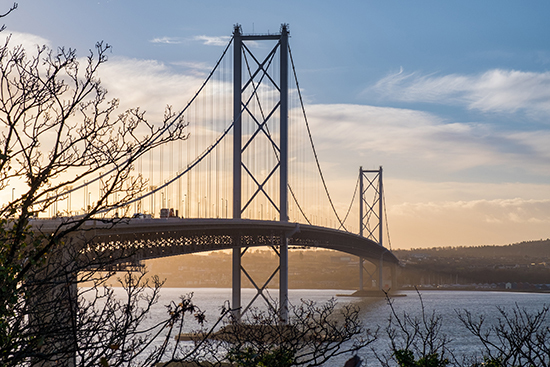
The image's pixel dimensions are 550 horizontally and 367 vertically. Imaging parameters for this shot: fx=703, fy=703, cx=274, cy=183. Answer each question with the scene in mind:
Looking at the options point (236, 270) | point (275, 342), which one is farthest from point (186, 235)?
point (275, 342)

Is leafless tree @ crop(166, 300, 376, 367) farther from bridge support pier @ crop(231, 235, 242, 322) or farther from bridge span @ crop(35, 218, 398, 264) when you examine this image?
bridge support pier @ crop(231, 235, 242, 322)

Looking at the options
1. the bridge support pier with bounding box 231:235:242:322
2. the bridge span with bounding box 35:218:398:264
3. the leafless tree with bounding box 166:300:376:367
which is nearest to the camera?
the leafless tree with bounding box 166:300:376:367

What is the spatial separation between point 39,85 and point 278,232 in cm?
3312

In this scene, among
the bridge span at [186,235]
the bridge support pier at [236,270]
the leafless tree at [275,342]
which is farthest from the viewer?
the bridge support pier at [236,270]

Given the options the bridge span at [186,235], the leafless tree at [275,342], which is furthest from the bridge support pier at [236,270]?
the leafless tree at [275,342]

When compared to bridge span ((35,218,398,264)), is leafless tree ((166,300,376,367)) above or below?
below

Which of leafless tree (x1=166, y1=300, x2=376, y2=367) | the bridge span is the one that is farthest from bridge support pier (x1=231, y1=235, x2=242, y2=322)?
leafless tree (x1=166, y1=300, x2=376, y2=367)

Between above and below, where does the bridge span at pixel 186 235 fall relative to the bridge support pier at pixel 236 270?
above

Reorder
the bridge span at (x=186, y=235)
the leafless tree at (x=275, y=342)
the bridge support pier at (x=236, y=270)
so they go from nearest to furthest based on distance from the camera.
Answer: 1. the leafless tree at (x=275, y=342)
2. the bridge span at (x=186, y=235)
3. the bridge support pier at (x=236, y=270)

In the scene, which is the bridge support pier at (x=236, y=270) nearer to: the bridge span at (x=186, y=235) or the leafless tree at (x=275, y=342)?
the bridge span at (x=186, y=235)

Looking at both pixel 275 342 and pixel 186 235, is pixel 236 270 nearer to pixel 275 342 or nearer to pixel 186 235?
pixel 186 235

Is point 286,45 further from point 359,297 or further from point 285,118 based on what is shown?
point 359,297

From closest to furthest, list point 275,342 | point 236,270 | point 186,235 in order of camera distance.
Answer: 1. point 275,342
2. point 186,235
3. point 236,270

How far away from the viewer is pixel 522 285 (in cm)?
15125
